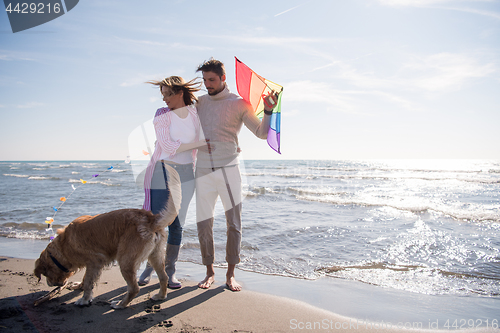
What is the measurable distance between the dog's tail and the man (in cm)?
36

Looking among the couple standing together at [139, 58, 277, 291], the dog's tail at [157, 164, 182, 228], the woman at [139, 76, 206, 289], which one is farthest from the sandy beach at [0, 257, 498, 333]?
the dog's tail at [157, 164, 182, 228]

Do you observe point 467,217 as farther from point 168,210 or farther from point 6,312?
point 6,312

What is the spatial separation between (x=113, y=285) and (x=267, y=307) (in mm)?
1928

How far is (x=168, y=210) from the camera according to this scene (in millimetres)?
2742

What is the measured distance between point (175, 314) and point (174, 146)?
1738 millimetres

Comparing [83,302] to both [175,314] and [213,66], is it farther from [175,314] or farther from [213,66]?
[213,66]

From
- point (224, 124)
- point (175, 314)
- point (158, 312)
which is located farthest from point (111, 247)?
point (224, 124)

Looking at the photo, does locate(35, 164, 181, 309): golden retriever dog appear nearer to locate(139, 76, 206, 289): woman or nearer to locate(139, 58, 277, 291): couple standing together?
locate(139, 76, 206, 289): woman

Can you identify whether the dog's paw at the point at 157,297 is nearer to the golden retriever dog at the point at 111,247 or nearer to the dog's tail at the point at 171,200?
the golden retriever dog at the point at 111,247

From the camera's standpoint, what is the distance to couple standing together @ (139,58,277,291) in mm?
3211

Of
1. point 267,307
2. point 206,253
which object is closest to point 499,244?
point 267,307

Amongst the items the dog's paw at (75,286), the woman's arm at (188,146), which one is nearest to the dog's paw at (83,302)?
the dog's paw at (75,286)

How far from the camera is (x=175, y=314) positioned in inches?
104

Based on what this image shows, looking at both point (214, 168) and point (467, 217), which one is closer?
point (214, 168)
